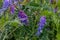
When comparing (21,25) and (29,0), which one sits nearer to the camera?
(21,25)

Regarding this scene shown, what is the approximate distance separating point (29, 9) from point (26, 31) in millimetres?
112

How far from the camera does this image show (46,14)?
1288 mm

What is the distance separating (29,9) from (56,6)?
0.40 feet

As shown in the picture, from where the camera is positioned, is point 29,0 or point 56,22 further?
point 29,0

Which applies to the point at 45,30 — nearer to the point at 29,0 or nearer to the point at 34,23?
the point at 34,23

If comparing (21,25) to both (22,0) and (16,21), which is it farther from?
(22,0)

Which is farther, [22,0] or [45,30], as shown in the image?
[22,0]

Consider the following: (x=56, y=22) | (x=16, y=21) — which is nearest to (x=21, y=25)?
(x=16, y=21)

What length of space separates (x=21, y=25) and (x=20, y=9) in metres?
0.11

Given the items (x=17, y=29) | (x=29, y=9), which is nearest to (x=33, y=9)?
(x=29, y=9)

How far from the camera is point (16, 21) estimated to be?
1258mm

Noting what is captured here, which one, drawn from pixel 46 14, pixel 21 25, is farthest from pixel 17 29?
pixel 46 14

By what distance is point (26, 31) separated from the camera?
4.21 ft

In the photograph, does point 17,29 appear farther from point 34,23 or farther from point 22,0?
point 22,0
